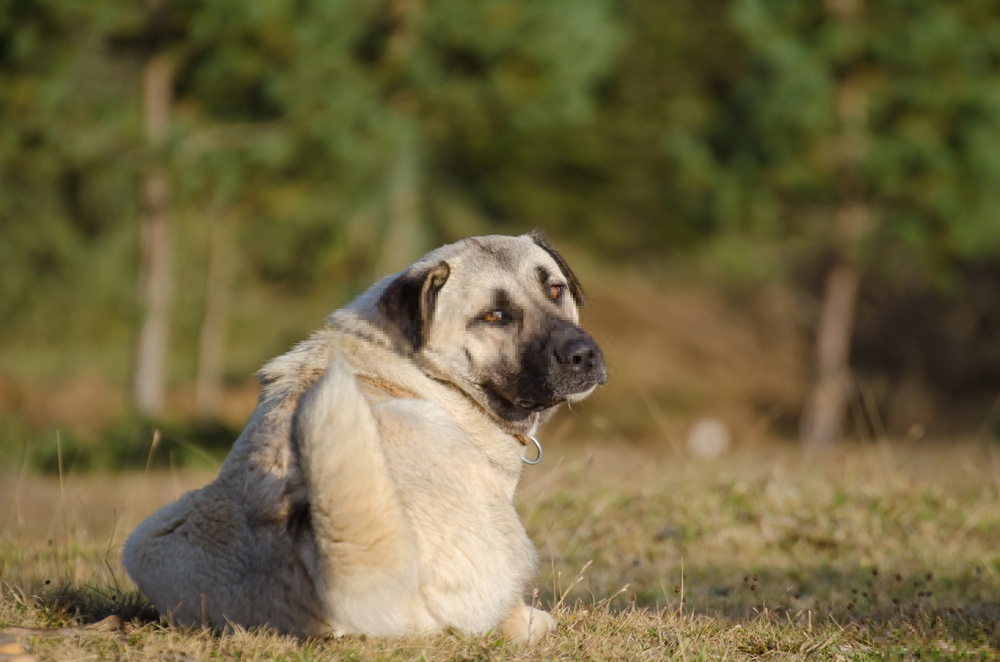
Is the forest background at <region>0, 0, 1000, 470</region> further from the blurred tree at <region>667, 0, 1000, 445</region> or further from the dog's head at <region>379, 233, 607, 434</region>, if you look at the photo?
the dog's head at <region>379, 233, 607, 434</region>

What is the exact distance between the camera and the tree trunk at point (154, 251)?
40.2 feet

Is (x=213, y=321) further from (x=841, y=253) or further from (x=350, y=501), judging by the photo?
(x=350, y=501)

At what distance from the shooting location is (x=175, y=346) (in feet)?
63.7

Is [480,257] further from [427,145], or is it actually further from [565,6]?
[427,145]

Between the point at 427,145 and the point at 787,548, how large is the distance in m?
13.8

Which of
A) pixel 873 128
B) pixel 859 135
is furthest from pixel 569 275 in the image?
pixel 873 128

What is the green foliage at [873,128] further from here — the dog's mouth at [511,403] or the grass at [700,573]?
the dog's mouth at [511,403]

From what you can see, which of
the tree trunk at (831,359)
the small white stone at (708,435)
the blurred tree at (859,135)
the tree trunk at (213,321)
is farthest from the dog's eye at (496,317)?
the tree trunk at (831,359)

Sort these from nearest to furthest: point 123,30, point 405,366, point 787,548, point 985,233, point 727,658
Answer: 1. point 727,658
2. point 405,366
3. point 787,548
4. point 123,30
5. point 985,233

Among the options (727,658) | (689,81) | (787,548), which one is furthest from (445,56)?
(727,658)

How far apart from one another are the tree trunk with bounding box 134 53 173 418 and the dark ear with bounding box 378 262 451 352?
29.3 feet

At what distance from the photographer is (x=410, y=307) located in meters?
3.97

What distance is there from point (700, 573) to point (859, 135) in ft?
37.8

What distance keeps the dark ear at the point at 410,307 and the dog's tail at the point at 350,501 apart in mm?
963
